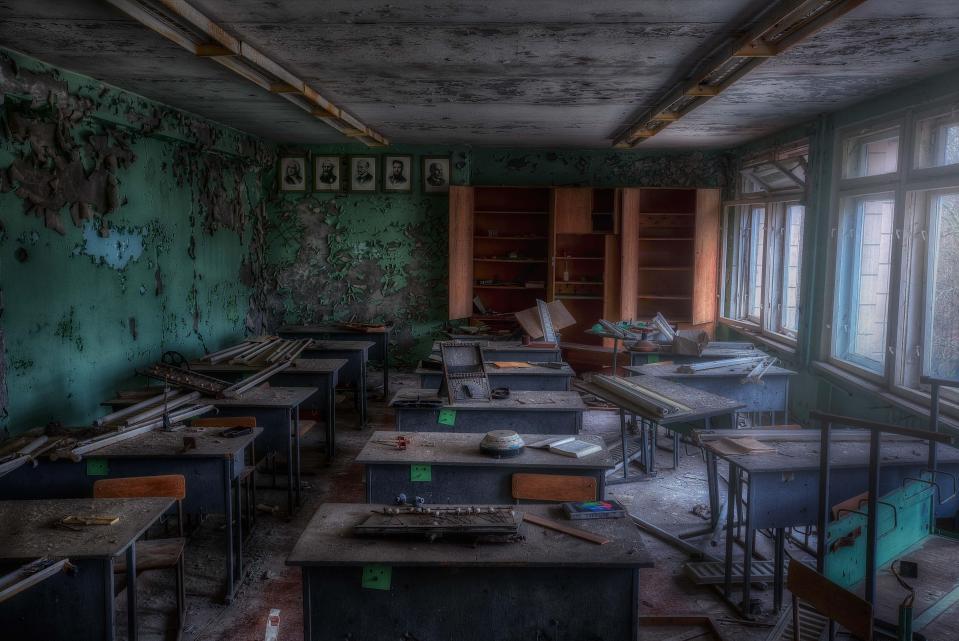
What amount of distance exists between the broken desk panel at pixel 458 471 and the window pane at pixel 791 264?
14.9 ft

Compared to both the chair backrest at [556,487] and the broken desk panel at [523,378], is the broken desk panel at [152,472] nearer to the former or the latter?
the chair backrest at [556,487]

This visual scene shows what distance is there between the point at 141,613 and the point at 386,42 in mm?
3386

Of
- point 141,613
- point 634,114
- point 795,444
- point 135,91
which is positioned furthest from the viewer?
point 634,114

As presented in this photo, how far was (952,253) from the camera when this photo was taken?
488 centimetres

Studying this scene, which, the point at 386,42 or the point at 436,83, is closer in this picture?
the point at 386,42

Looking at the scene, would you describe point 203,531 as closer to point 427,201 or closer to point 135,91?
point 135,91

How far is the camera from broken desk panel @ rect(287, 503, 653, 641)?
252 centimetres

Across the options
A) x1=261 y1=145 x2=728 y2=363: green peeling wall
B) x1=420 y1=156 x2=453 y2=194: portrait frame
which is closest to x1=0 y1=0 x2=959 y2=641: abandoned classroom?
x1=261 y1=145 x2=728 y2=363: green peeling wall

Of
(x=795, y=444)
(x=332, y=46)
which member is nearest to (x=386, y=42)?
(x=332, y=46)

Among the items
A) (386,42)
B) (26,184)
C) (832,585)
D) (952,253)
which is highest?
(386,42)

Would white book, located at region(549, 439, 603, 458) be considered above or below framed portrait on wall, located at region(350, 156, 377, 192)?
below

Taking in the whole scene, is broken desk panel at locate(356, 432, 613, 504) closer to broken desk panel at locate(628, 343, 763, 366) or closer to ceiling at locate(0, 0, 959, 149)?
ceiling at locate(0, 0, 959, 149)

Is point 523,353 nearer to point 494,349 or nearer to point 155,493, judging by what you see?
point 494,349

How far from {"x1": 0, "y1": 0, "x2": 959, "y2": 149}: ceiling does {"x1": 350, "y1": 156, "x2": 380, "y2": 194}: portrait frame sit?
2632mm
